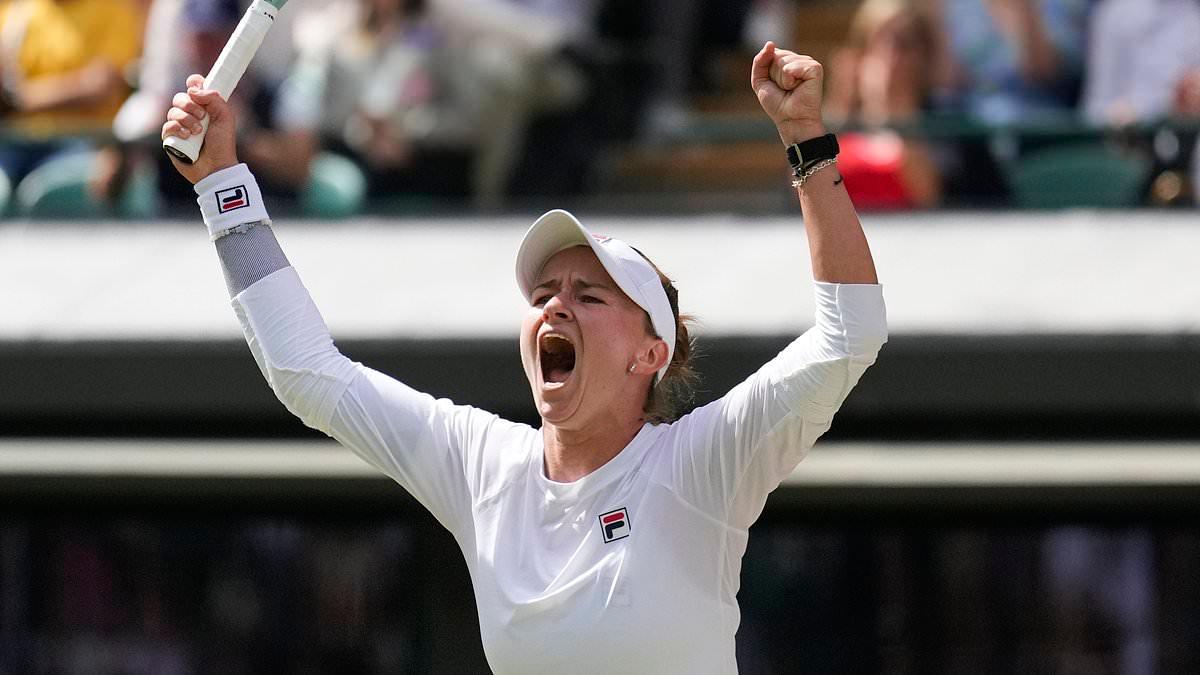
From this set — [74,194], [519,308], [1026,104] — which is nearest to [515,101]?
[519,308]

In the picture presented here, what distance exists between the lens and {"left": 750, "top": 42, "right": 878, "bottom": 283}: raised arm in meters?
2.58

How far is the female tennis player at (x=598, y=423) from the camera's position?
2.60 meters

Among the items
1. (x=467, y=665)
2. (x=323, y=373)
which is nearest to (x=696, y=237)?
(x=467, y=665)

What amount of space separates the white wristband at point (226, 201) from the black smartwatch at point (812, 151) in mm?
808

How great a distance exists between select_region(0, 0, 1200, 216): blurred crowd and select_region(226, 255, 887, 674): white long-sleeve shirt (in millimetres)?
3406

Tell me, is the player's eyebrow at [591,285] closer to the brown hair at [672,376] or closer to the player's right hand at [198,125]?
the brown hair at [672,376]

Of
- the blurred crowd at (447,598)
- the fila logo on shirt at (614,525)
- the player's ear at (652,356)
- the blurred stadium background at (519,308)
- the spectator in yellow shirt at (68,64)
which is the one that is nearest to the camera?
the fila logo on shirt at (614,525)

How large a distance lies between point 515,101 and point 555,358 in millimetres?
4010

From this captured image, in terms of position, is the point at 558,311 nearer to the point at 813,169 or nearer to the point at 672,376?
the point at 672,376

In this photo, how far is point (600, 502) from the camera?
271 cm

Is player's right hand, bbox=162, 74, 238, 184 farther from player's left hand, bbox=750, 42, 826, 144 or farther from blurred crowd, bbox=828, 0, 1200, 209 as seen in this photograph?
blurred crowd, bbox=828, 0, 1200, 209

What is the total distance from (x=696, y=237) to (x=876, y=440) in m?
1.09

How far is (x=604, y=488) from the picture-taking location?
8.93ft

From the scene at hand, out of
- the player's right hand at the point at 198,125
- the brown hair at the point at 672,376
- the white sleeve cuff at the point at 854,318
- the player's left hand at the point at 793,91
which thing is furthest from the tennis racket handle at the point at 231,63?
the white sleeve cuff at the point at 854,318
